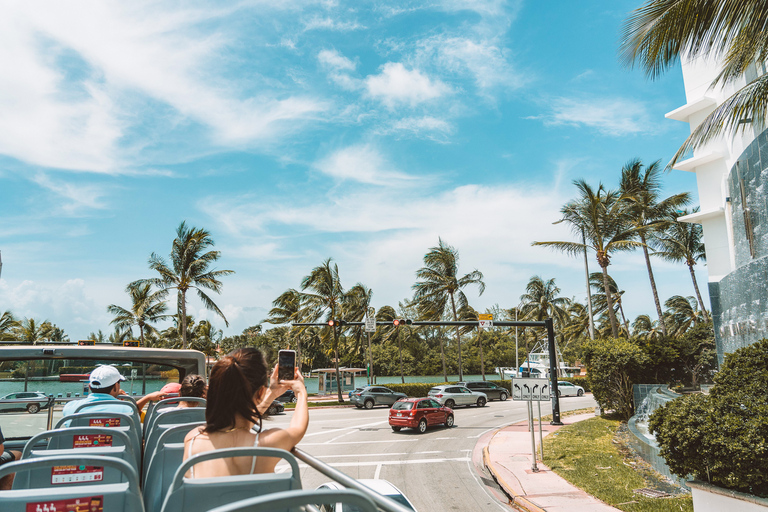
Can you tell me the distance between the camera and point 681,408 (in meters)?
7.56

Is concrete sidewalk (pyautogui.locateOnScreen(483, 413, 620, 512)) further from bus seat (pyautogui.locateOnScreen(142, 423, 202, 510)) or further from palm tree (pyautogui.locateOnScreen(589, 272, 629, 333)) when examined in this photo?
palm tree (pyautogui.locateOnScreen(589, 272, 629, 333))

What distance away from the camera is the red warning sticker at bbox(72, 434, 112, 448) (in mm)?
3512

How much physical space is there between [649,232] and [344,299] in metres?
→ 21.9

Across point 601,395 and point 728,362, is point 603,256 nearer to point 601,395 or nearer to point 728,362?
point 601,395

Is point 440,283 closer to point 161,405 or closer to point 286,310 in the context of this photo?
point 286,310

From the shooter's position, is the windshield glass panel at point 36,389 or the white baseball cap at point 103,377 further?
the windshield glass panel at point 36,389

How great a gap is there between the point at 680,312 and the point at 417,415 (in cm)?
4563

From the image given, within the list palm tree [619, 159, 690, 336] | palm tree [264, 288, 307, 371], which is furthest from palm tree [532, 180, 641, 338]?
palm tree [264, 288, 307, 371]

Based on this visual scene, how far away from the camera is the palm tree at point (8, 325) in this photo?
46.1 metres

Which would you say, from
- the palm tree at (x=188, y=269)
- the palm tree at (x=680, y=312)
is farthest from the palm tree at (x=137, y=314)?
the palm tree at (x=680, y=312)

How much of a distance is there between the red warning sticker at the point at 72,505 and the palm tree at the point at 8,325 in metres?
55.1

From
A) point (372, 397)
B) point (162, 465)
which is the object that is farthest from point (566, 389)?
point (162, 465)

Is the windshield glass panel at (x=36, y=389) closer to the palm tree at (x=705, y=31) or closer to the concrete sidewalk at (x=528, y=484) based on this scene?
the concrete sidewalk at (x=528, y=484)

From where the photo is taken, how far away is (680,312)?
54.0m
